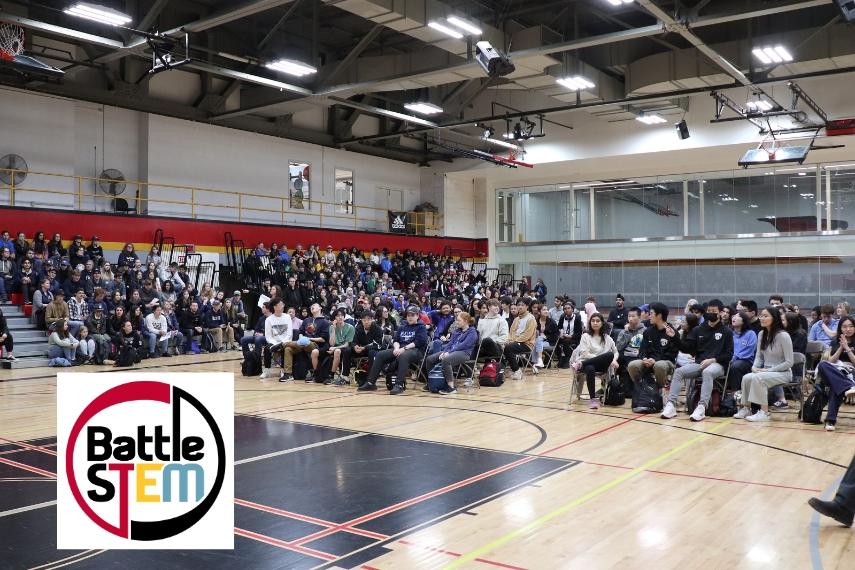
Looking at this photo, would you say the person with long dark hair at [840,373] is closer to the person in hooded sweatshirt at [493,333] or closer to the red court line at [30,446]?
the person in hooded sweatshirt at [493,333]

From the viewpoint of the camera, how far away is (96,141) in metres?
20.2

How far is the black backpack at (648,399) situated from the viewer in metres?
9.00

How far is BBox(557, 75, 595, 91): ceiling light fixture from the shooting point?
1756 centimetres

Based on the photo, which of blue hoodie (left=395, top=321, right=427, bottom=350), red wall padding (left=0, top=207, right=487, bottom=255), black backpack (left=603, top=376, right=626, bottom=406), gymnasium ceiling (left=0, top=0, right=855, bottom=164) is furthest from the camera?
red wall padding (left=0, top=207, right=487, bottom=255)

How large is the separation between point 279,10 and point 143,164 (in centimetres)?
619

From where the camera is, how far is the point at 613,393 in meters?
9.53

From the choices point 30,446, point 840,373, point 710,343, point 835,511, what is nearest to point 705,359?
point 710,343

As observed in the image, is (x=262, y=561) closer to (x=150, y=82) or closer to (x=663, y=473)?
(x=663, y=473)

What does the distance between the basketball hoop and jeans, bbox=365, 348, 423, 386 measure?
28.7ft

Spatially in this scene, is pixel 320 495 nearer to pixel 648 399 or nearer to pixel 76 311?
pixel 648 399

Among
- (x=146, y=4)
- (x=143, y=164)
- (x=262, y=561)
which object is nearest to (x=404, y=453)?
(x=262, y=561)

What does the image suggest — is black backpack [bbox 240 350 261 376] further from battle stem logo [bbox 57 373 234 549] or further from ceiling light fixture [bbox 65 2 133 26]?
battle stem logo [bbox 57 373 234 549]

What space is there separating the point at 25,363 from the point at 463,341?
30.2ft

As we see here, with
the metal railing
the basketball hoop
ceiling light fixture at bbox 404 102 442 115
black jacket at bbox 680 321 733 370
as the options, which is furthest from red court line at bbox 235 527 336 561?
ceiling light fixture at bbox 404 102 442 115
